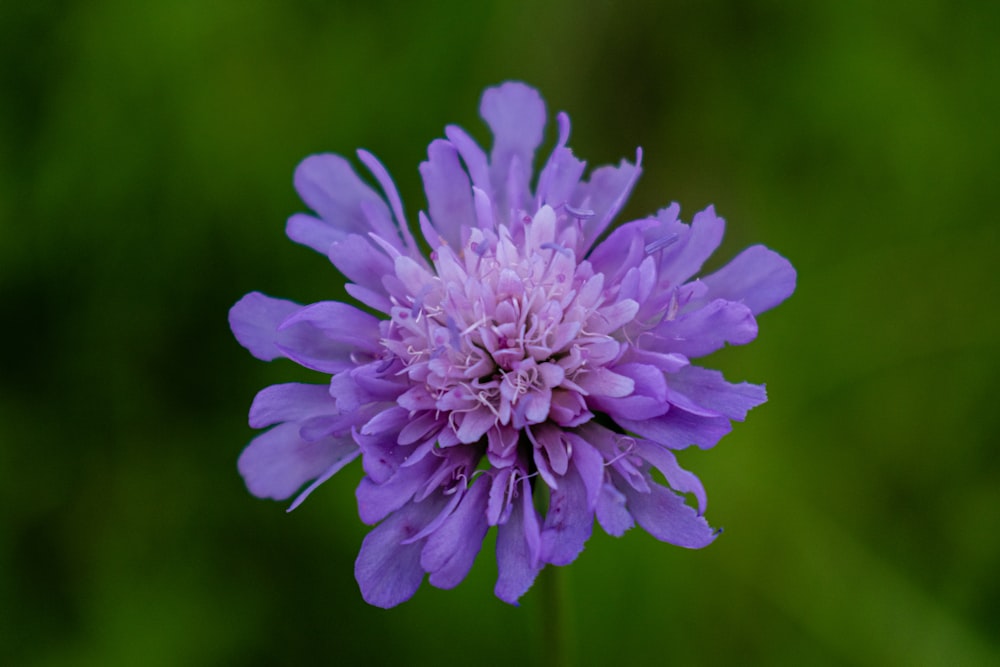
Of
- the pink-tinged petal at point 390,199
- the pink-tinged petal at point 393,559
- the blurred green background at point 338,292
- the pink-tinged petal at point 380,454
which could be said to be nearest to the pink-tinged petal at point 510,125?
the pink-tinged petal at point 390,199

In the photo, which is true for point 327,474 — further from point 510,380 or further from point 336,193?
point 336,193

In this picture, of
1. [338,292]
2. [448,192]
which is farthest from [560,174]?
[338,292]

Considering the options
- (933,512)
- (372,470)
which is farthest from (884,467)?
(372,470)

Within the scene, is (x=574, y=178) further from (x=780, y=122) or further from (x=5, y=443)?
(x=5, y=443)

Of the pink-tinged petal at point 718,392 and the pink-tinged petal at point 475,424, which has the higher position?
the pink-tinged petal at point 718,392

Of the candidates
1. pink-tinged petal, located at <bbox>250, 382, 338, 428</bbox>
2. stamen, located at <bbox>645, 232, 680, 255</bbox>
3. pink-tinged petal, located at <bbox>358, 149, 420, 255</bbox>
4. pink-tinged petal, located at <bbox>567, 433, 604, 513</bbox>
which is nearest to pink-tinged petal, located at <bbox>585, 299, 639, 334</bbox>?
stamen, located at <bbox>645, 232, 680, 255</bbox>

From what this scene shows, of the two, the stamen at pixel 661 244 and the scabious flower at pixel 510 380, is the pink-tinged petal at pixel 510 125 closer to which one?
the scabious flower at pixel 510 380

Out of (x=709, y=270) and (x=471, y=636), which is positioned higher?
(x=709, y=270)
